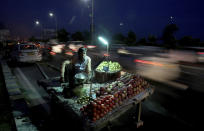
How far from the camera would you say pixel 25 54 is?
12336mm

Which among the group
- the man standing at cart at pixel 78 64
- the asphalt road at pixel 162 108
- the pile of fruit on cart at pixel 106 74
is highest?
the man standing at cart at pixel 78 64

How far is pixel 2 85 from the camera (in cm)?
716

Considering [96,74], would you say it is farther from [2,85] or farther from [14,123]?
[2,85]

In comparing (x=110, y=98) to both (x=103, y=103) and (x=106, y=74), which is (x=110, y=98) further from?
(x=106, y=74)

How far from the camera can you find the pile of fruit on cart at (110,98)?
2494 mm

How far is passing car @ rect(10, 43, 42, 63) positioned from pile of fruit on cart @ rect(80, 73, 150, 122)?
11104 mm

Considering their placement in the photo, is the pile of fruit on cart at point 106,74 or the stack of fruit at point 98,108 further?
the pile of fruit on cart at point 106,74

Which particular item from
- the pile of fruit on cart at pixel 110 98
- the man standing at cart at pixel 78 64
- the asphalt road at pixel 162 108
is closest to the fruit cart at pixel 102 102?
the pile of fruit on cart at pixel 110 98

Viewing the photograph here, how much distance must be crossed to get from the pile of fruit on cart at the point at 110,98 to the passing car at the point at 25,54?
437 inches

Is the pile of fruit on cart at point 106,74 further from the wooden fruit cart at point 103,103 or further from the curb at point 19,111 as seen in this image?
the curb at point 19,111

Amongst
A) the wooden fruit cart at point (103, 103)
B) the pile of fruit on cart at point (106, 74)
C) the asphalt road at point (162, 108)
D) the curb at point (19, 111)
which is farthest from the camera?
the pile of fruit on cart at point (106, 74)

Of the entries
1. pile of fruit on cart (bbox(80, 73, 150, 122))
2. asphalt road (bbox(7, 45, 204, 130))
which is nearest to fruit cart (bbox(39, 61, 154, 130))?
pile of fruit on cart (bbox(80, 73, 150, 122))

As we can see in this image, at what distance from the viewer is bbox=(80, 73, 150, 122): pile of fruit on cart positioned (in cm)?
249

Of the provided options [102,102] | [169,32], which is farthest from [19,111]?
[169,32]
